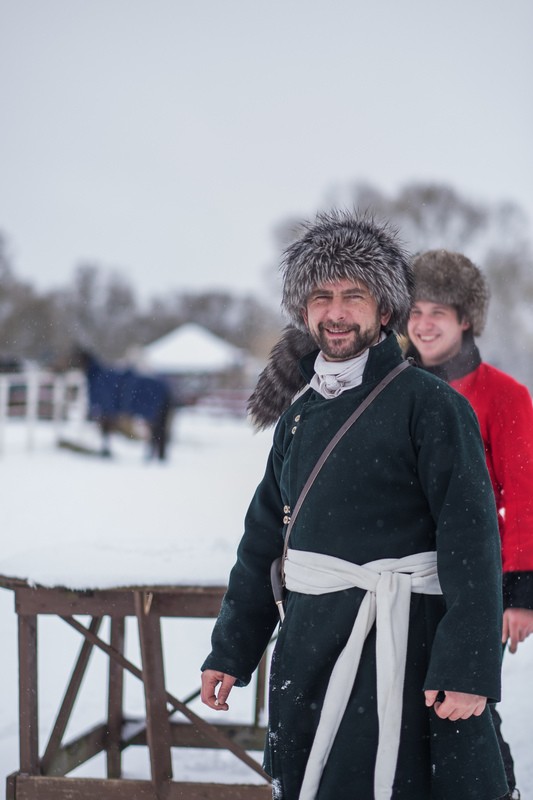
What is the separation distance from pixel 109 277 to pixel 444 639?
174 ft

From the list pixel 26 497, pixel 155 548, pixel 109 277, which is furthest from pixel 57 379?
pixel 109 277

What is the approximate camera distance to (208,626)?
16.5ft

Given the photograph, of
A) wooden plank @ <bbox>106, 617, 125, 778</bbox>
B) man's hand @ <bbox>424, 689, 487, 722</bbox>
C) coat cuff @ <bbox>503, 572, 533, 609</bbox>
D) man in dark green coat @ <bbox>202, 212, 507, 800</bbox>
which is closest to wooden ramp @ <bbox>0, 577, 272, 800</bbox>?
wooden plank @ <bbox>106, 617, 125, 778</bbox>

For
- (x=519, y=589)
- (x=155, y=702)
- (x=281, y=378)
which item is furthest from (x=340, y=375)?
(x=155, y=702)

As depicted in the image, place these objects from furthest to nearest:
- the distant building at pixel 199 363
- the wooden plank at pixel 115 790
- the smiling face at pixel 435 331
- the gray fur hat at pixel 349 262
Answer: the distant building at pixel 199 363, the wooden plank at pixel 115 790, the smiling face at pixel 435 331, the gray fur hat at pixel 349 262

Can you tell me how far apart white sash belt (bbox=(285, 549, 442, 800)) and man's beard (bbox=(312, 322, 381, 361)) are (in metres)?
0.42

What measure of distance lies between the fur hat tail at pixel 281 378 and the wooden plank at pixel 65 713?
3.83 feet

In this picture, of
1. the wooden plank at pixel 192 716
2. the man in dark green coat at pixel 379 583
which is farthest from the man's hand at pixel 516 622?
the wooden plank at pixel 192 716

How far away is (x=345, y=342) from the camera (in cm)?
181

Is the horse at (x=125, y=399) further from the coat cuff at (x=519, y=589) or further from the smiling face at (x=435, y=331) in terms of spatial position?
the coat cuff at (x=519, y=589)

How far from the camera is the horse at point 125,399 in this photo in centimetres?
1250

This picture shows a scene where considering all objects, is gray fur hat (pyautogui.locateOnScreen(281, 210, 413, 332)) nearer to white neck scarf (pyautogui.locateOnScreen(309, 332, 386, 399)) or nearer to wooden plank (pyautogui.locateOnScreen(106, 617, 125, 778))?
white neck scarf (pyautogui.locateOnScreen(309, 332, 386, 399))

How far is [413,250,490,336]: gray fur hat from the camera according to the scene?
2.59 meters

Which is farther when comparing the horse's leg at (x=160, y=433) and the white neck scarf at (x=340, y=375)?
the horse's leg at (x=160, y=433)
